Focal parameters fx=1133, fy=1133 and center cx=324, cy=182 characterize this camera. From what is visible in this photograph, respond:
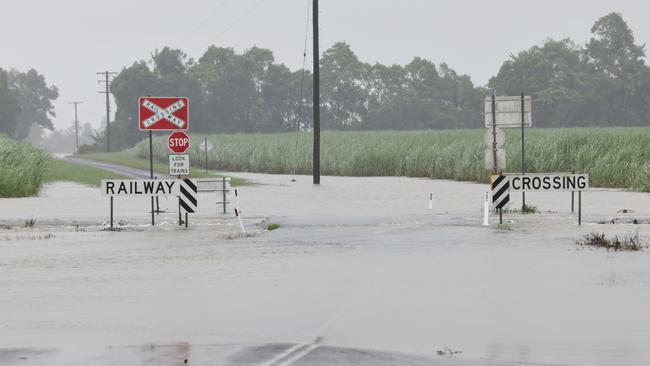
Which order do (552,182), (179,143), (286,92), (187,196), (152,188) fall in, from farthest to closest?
(286,92)
(179,143)
(187,196)
(152,188)
(552,182)

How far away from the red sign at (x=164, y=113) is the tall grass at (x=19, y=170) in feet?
43.1

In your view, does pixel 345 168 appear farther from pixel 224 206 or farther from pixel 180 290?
pixel 180 290

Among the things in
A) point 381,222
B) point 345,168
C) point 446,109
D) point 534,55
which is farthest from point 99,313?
point 446,109

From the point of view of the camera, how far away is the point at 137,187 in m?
23.9

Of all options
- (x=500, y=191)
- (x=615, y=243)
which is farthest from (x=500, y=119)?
(x=615, y=243)

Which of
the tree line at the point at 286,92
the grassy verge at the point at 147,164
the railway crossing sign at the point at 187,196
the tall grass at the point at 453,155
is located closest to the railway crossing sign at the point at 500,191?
the railway crossing sign at the point at 187,196

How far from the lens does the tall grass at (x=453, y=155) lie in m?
43.1

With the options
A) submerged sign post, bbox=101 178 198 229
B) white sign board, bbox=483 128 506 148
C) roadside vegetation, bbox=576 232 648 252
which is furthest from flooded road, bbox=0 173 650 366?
white sign board, bbox=483 128 506 148

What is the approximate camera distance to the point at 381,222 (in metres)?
25.5

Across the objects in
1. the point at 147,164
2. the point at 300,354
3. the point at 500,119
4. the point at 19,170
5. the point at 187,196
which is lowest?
the point at 300,354

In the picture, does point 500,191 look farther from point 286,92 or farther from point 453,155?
point 286,92

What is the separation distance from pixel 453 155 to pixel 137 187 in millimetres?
30474

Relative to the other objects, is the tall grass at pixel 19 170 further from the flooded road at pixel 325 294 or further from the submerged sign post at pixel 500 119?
the submerged sign post at pixel 500 119

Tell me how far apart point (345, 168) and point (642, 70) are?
6815 centimetres
